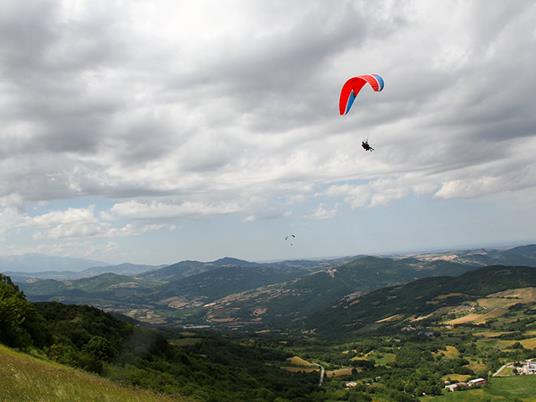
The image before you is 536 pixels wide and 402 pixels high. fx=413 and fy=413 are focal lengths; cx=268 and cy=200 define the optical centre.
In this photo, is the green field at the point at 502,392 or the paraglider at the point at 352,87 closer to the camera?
the paraglider at the point at 352,87

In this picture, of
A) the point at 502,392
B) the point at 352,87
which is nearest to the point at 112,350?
the point at 352,87

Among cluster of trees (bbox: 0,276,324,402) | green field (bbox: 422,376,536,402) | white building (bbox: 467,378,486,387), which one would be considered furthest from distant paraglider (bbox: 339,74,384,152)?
white building (bbox: 467,378,486,387)

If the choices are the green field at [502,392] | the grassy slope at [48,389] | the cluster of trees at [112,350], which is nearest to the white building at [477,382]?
the green field at [502,392]

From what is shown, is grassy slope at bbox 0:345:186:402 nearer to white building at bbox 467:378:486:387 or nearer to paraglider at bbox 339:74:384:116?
paraglider at bbox 339:74:384:116

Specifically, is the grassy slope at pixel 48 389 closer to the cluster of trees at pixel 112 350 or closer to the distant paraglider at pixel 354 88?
the cluster of trees at pixel 112 350

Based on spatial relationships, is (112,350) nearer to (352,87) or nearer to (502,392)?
(352,87)

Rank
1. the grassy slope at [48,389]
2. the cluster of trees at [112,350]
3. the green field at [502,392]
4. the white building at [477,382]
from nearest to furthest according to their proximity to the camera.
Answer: the grassy slope at [48,389] < the cluster of trees at [112,350] < the green field at [502,392] < the white building at [477,382]

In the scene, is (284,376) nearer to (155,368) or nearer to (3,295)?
(155,368)
